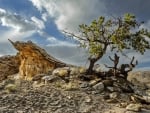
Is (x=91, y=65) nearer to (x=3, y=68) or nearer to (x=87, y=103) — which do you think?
(x=87, y=103)

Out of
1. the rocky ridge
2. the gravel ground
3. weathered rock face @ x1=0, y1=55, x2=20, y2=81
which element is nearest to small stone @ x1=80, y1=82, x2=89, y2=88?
the rocky ridge

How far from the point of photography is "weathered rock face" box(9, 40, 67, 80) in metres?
34.1

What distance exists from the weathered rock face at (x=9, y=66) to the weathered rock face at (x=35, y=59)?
5.37 metres

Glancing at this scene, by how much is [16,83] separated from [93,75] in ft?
21.0

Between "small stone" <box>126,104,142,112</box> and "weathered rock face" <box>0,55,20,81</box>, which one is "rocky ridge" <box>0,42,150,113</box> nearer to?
"small stone" <box>126,104,142,112</box>

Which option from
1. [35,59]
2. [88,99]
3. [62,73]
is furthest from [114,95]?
[35,59]

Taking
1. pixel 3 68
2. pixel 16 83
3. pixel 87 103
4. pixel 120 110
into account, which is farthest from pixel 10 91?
pixel 3 68

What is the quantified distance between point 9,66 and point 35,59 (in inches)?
299

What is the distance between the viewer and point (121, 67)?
29.4m

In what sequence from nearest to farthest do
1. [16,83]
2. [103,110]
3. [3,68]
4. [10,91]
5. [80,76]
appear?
[103,110]
[10,91]
[16,83]
[80,76]
[3,68]

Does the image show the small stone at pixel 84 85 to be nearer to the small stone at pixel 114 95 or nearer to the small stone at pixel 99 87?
the small stone at pixel 99 87

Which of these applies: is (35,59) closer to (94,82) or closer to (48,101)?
(94,82)

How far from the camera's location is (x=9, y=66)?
41.7 meters

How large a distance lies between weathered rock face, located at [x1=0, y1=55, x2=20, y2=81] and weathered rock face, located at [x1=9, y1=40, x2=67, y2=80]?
5366 mm
